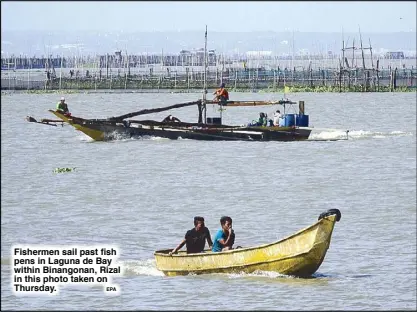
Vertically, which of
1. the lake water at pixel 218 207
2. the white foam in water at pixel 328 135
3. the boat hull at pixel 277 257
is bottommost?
the lake water at pixel 218 207

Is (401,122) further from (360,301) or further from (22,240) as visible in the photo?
(360,301)

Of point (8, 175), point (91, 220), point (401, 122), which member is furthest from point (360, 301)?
point (401, 122)

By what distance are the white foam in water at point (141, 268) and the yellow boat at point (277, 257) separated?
744 mm

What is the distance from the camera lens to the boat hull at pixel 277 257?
21.1m

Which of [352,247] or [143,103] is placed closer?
[352,247]

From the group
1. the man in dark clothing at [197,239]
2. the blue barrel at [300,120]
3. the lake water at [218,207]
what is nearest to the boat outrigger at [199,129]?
the blue barrel at [300,120]

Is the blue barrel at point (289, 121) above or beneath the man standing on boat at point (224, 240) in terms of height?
above

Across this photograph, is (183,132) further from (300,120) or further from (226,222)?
(226,222)

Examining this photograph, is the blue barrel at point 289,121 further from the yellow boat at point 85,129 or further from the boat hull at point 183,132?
the yellow boat at point 85,129

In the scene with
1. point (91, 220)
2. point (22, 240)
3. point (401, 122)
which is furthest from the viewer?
point (401, 122)

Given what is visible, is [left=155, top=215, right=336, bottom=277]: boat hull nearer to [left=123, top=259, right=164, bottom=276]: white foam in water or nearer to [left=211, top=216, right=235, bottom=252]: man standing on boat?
[left=211, top=216, right=235, bottom=252]: man standing on boat

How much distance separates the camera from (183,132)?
152 feet

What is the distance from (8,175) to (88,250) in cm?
1694

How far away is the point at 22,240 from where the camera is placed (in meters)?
25.8
